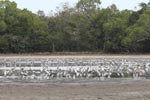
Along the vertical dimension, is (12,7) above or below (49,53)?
above

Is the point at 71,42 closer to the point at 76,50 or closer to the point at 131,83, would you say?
the point at 76,50

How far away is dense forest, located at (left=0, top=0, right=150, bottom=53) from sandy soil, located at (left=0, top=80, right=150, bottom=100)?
45.6 metres

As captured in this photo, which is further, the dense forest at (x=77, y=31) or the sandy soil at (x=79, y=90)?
the dense forest at (x=77, y=31)

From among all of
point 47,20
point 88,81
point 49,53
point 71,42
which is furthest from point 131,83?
point 47,20

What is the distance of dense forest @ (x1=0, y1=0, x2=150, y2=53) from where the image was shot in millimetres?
69562

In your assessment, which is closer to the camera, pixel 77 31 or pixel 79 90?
pixel 79 90

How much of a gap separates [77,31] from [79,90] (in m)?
60.1

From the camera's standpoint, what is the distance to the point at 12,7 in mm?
75938

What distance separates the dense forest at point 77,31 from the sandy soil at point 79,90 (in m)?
45.6

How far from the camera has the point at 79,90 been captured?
18.9 meters

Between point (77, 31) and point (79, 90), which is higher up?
point (77, 31)

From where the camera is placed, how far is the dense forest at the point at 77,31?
69.6m

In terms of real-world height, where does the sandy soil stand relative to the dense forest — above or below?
below

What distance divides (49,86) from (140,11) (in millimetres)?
57375
